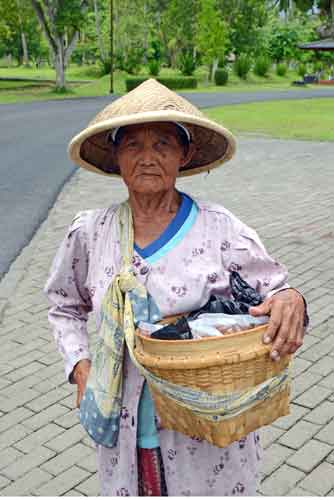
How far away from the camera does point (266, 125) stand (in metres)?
21.0

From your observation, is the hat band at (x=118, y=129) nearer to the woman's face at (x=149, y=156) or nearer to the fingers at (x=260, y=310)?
the woman's face at (x=149, y=156)

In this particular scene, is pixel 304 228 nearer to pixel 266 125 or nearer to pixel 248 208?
pixel 248 208

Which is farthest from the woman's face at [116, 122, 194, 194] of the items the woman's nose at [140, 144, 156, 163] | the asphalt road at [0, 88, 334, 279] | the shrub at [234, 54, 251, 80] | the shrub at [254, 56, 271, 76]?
the shrub at [254, 56, 271, 76]

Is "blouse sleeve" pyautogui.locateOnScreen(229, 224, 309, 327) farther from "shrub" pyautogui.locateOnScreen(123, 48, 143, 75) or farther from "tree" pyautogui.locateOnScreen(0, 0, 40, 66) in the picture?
"shrub" pyautogui.locateOnScreen(123, 48, 143, 75)

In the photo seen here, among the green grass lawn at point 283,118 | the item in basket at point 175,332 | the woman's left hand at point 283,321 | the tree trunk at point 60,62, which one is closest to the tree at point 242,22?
the tree trunk at point 60,62

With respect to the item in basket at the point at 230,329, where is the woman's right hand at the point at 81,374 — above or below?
below

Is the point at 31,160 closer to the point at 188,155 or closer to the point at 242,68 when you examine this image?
the point at 188,155

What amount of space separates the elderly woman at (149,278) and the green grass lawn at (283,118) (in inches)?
603

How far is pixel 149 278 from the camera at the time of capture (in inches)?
83.9

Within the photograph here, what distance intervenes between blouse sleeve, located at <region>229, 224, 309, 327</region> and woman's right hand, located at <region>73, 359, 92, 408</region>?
580 mm

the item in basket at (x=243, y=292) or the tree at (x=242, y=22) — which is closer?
the item in basket at (x=243, y=292)

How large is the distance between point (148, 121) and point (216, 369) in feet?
2.60

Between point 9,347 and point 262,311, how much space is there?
3.73 meters

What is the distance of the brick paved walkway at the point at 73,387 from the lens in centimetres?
363
